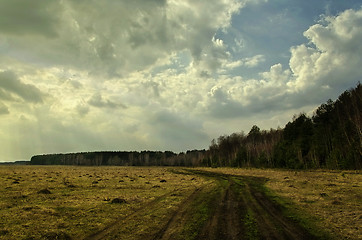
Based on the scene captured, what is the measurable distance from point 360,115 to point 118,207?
195 ft

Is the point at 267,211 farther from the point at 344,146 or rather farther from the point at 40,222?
the point at 344,146

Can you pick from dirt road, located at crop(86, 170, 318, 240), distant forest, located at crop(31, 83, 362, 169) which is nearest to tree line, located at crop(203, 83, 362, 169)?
distant forest, located at crop(31, 83, 362, 169)

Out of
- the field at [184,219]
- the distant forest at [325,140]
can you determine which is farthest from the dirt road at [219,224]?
the distant forest at [325,140]

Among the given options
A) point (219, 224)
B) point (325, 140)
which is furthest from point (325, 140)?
point (219, 224)

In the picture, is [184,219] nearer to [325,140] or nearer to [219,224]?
[219,224]

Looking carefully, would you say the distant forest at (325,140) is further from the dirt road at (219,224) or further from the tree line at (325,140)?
the dirt road at (219,224)

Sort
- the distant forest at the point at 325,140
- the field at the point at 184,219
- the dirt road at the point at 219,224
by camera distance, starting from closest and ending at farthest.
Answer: the dirt road at the point at 219,224 → the field at the point at 184,219 → the distant forest at the point at 325,140

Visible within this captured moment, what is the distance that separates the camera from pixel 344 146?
197 ft

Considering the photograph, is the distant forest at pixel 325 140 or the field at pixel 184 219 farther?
the distant forest at pixel 325 140

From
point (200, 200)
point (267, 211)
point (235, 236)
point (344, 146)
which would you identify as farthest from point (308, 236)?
point (344, 146)

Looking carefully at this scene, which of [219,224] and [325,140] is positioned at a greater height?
[325,140]

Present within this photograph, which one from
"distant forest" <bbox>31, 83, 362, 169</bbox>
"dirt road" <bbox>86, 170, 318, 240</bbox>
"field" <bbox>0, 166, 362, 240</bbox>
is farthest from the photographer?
"distant forest" <bbox>31, 83, 362, 169</bbox>

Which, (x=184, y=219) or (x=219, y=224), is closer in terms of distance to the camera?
(x=219, y=224)

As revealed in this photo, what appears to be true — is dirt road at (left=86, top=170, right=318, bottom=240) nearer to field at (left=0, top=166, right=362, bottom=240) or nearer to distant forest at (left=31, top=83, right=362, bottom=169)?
field at (left=0, top=166, right=362, bottom=240)
